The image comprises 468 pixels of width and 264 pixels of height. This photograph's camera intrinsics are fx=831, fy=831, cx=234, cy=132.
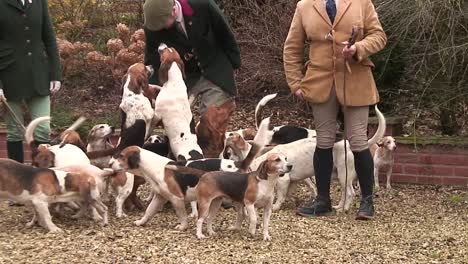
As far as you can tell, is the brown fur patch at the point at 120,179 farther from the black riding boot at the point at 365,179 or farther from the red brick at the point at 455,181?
the red brick at the point at 455,181

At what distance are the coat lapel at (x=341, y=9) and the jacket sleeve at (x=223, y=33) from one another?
44.5 inches

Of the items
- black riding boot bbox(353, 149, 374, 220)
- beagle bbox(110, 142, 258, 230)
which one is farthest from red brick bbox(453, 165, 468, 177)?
beagle bbox(110, 142, 258, 230)

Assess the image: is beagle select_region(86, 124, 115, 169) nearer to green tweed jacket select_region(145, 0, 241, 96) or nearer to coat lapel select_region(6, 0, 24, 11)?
green tweed jacket select_region(145, 0, 241, 96)

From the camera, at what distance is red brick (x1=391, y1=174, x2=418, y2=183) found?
908 cm

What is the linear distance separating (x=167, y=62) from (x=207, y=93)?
67 centimetres

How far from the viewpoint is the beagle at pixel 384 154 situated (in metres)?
8.78

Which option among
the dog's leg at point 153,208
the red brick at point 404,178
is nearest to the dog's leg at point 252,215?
the dog's leg at point 153,208

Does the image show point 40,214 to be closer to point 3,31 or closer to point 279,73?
point 3,31

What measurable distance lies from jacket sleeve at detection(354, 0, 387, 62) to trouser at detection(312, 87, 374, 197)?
40 centimetres

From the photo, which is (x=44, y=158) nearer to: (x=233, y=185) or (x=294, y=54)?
(x=233, y=185)

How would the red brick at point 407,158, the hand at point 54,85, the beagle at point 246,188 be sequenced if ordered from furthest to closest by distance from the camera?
1. the red brick at point 407,158
2. the hand at point 54,85
3. the beagle at point 246,188

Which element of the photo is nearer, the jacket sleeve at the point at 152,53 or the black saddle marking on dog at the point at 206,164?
the black saddle marking on dog at the point at 206,164

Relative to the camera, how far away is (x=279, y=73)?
10578 mm

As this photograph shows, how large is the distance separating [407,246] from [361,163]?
1.05 m
